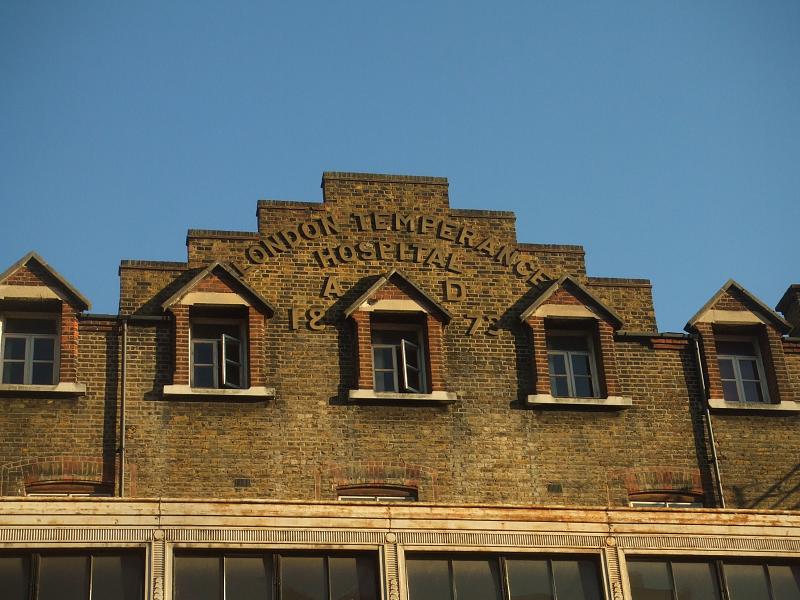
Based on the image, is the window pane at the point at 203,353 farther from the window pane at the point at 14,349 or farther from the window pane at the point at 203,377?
the window pane at the point at 14,349

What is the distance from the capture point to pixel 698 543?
103 ft

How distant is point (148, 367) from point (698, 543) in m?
→ 11.2

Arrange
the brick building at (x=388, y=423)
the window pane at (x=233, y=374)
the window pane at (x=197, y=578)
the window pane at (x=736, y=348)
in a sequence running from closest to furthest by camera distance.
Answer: the window pane at (x=197, y=578), the brick building at (x=388, y=423), the window pane at (x=233, y=374), the window pane at (x=736, y=348)

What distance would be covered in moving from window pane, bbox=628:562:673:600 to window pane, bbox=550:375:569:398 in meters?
4.94

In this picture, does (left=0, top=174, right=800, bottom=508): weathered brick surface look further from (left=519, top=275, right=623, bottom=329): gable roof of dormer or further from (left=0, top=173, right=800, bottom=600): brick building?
(left=519, top=275, right=623, bottom=329): gable roof of dormer

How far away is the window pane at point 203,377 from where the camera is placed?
110ft

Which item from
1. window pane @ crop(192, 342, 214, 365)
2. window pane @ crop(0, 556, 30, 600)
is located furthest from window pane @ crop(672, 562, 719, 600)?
window pane @ crop(0, 556, 30, 600)

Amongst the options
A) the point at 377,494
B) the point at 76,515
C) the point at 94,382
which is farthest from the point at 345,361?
the point at 76,515

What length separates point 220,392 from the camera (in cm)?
3306

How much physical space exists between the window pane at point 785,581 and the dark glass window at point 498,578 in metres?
3.47

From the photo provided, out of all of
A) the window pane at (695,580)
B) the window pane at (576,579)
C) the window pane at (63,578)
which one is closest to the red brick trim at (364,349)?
the window pane at (576,579)

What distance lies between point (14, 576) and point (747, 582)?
525 inches

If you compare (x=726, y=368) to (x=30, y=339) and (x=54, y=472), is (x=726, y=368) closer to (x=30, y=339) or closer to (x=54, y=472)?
(x=54, y=472)

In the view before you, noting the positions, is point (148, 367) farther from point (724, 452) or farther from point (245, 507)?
point (724, 452)
